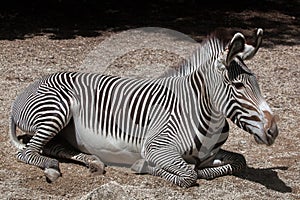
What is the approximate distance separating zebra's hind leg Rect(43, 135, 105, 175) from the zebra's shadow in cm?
132

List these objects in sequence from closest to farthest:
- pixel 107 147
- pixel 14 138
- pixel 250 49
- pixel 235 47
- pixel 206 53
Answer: pixel 235 47
pixel 250 49
pixel 206 53
pixel 107 147
pixel 14 138

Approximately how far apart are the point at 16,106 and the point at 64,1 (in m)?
8.35

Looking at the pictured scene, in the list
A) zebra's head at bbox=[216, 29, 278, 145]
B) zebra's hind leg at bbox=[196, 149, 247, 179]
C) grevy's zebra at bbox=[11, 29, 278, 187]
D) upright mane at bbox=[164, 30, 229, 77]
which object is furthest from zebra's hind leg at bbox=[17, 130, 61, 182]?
zebra's head at bbox=[216, 29, 278, 145]

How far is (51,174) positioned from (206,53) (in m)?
1.80

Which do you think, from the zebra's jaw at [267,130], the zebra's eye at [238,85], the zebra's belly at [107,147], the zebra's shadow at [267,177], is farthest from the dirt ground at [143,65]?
the zebra's eye at [238,85]

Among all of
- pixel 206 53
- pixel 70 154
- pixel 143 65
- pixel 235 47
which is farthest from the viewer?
pixel 143 65

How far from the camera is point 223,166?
5.98 meters

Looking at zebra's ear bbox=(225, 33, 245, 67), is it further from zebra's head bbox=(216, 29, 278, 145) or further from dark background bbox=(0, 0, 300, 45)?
dark background bbox=(0, 0, 300, 45)

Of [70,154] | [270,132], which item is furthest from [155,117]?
[270,132]

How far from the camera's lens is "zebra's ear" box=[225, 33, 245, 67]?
5311 mm

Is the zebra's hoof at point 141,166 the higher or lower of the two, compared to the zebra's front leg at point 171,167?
lower

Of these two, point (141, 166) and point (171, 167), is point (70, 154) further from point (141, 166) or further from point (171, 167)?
point (171, 167)

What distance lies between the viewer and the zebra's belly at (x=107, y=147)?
604 centimetres

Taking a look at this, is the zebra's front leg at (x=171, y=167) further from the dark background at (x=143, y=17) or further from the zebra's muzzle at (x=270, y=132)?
the dark background at (x=143, y=17)
